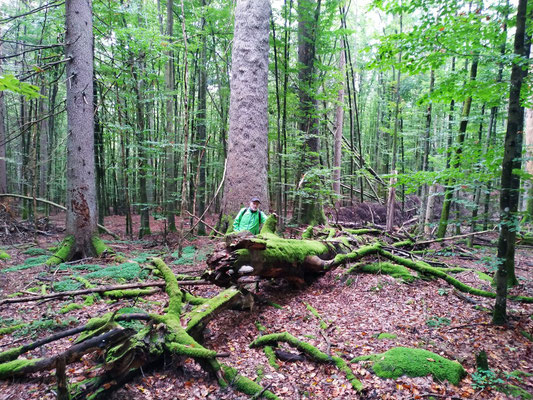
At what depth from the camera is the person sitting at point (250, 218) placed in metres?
5.90

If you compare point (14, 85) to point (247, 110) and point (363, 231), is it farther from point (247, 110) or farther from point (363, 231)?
point (363, 231)

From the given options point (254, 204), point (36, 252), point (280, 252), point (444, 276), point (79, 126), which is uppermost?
point (79, 126)

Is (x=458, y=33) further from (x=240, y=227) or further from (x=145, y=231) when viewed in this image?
(x=145, y=231)

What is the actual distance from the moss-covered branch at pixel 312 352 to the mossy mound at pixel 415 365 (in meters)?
0.23

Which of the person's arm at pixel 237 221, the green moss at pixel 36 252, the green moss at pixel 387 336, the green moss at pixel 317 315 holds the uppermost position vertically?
the person's arm at pixel 237 221

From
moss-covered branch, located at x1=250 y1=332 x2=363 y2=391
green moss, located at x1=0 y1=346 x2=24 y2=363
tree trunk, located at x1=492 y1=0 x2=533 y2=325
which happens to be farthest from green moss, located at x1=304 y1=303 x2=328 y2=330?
green moss, located at x1=0 y1=346 x2=24 y2=363

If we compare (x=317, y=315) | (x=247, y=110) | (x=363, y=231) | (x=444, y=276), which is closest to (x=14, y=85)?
(x=247, y=110)

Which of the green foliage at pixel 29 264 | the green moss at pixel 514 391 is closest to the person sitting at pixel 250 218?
the green moss at pixel 514 391

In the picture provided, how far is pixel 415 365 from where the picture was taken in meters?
3.05

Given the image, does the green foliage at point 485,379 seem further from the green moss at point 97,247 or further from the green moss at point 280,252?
the green moss at point 97,247

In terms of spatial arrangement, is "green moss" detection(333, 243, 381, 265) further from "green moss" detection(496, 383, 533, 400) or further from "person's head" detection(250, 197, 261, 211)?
"green moss" detection(496, 383, 533, 400)

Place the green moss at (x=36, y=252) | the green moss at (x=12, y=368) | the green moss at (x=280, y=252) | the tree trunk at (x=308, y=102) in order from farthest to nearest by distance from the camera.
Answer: the tree trunk at (x=308, y=102)
the green moss at (x=36, y=252)
the green moss at (x=280, y=252)
the green moss at (x=12, y=368)

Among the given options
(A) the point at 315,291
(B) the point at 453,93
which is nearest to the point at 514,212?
(B) the point at 453,93

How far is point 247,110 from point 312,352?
16.5ft
